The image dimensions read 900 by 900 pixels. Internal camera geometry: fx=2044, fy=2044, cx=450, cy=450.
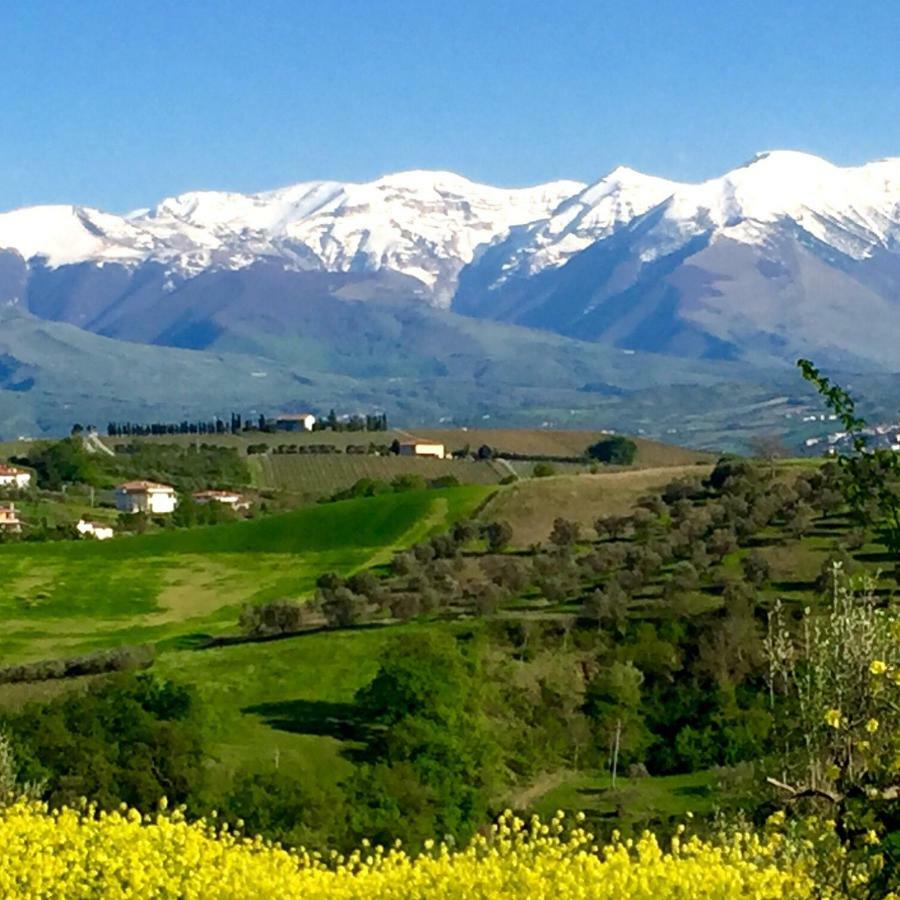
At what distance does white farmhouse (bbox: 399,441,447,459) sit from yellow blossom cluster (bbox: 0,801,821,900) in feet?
501

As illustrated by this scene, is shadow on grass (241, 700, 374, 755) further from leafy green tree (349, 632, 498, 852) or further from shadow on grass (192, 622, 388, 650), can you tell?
shadow on grass (192, 622, 388, 650)

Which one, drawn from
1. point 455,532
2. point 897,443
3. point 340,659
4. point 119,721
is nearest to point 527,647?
point 340,659

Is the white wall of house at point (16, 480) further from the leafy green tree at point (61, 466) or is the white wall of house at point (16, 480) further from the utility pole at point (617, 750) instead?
the utility pole at point (617, 750)

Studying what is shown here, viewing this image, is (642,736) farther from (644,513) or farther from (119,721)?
(644,513)

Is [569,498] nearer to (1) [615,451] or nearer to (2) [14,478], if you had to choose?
(2) [14,478]

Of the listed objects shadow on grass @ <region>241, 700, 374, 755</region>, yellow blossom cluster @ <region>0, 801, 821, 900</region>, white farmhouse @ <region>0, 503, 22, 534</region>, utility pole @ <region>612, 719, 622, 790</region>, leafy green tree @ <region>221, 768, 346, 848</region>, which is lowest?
utility pole @ <region>612, 719, 622, 790</region>

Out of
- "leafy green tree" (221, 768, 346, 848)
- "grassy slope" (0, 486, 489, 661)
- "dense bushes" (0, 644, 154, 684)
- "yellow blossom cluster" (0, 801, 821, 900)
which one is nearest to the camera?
"yellow blossom cluster" (0, 801, 821, 900)

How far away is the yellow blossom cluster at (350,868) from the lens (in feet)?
43.8

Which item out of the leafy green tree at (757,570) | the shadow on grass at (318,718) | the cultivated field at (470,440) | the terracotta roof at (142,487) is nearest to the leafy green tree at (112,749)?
the shadow on grass at (318,718)

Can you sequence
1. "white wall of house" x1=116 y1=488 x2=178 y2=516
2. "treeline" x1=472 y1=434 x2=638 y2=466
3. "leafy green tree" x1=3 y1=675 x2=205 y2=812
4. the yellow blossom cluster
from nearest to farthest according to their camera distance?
1. the yellow blossom cluster
2. "leafy green tree" x1=3 y1=675 x2=205 y2=812
3. "white wall of house" x1=116 y1=488 x2=178 y2=516
4. "treeline" x1=472 y1=434 x2=638 y2=466

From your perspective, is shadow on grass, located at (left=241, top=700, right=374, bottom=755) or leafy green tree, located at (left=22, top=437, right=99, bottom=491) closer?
shadow on grass, located at (left=241, top=700, right=374, bottom=755)

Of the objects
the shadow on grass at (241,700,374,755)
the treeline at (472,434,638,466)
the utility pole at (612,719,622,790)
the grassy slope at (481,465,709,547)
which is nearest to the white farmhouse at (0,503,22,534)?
the grassy slope at (481,465,709,547)

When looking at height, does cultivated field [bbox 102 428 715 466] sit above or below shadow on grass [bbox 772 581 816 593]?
above

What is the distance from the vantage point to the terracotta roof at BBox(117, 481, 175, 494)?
468 ft
